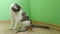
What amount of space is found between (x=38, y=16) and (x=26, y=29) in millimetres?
506

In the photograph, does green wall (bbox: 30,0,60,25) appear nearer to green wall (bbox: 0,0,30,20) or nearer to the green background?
the green background

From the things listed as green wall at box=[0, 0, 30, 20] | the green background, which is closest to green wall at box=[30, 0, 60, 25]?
the green background

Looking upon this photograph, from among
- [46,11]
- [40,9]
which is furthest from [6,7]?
[46,11]

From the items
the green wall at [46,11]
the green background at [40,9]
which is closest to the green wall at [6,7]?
the green background at [40,9]

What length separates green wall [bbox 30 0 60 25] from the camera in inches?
114

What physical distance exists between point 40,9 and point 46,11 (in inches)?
6.0

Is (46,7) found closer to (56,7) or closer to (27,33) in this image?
(56,7)

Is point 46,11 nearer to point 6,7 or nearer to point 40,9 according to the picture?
point 40,9

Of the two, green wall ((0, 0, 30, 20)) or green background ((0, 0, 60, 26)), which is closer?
green background ((0, 0, 60, 26))

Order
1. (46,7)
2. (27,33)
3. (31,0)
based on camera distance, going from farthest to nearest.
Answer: (31,0) → (46,7) → (27,33)

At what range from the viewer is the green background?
2922 millimetres

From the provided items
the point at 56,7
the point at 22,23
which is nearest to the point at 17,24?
the point at 22,23

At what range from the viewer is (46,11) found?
10.1 ft

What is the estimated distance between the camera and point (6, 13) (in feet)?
11.0
